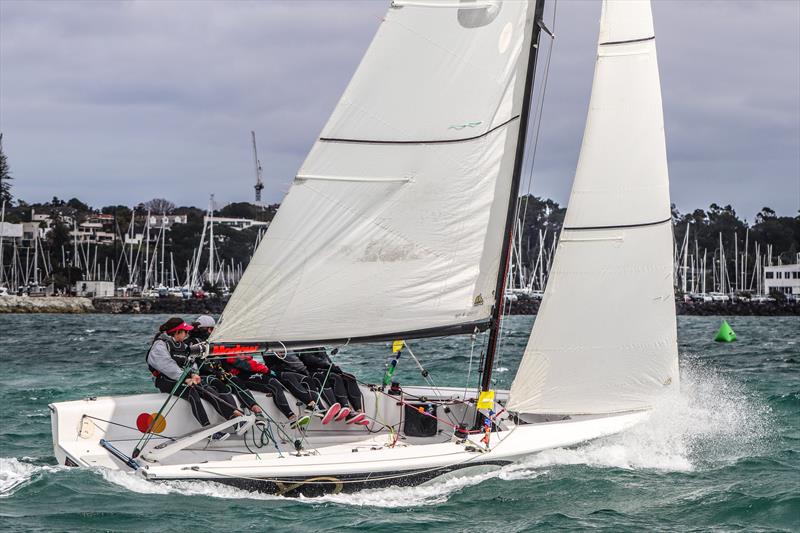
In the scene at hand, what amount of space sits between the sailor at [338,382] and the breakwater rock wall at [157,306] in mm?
68410

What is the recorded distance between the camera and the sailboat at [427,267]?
10211 mm

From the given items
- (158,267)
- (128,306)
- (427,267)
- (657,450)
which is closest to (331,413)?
(427,267)

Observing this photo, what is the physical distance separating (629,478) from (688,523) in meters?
1.35

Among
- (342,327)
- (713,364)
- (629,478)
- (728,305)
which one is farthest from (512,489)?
(728,305)

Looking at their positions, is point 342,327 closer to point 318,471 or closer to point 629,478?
point 318,471

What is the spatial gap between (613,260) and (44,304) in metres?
71.5

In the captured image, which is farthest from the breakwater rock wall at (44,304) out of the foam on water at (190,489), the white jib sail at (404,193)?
the foam on water at (190,489)

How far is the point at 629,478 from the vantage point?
34.9 ft

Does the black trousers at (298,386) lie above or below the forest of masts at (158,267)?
below

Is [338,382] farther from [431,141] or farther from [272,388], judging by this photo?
[431,141]

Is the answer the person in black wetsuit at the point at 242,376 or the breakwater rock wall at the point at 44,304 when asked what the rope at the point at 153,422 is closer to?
the person in black wetsuit at the point at 242,376

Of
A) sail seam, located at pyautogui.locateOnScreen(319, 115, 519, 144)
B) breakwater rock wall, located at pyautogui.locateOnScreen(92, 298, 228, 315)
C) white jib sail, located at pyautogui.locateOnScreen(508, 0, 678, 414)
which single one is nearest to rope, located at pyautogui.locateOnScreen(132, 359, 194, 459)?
sail seam, located at pyautogui.locateOnScreen(319, 115, 519, 144)

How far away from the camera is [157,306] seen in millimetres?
80688

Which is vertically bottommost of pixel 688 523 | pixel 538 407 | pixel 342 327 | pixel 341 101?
pixel 688 523
